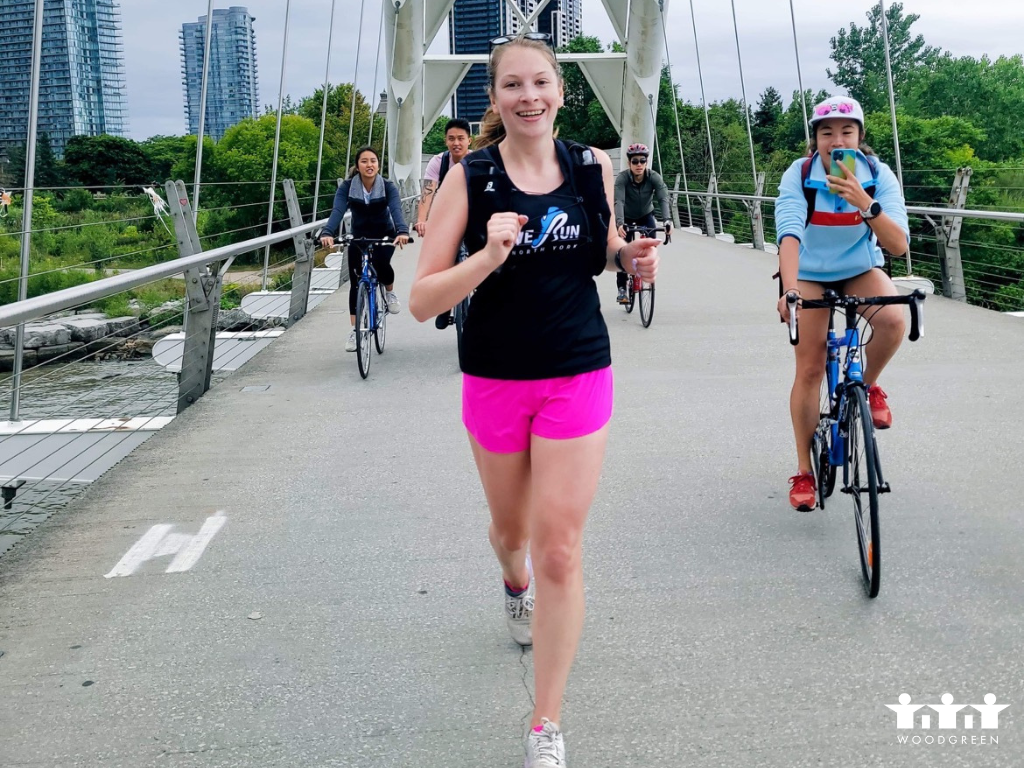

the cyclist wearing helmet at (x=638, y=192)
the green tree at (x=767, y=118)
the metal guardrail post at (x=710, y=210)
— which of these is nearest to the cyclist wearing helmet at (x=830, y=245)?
the cyclist wearing helmet at (x=638, y=192)

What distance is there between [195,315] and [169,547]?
3.36 metres

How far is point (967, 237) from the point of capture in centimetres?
4622

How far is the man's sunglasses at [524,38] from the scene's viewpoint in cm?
301

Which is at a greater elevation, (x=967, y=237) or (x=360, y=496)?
(x=967, y=237)

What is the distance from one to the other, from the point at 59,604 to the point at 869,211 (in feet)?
9.77

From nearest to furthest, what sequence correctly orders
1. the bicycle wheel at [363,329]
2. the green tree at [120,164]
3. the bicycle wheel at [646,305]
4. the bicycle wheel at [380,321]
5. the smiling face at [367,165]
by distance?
the bicycle wheel at [363,329], the bicycle wheel at [380,321], the smiling face at [367,165], the bicycle wheel at [646,305], the green tree at [120,164]

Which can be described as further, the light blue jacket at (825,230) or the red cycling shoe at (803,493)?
the red cycling shoe at (803,493)

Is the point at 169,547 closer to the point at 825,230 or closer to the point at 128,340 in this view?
the point at 825,230

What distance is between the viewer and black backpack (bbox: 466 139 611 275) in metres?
2.79

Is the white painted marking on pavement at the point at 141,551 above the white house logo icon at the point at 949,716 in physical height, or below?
above

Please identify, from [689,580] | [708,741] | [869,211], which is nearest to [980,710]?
[708,741]

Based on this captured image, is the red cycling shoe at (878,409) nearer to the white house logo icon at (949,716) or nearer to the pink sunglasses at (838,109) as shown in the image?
the pink sunglasses at (838,109)

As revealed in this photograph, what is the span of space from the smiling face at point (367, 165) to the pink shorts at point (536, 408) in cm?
684

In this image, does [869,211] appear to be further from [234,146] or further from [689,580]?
[234,146]
